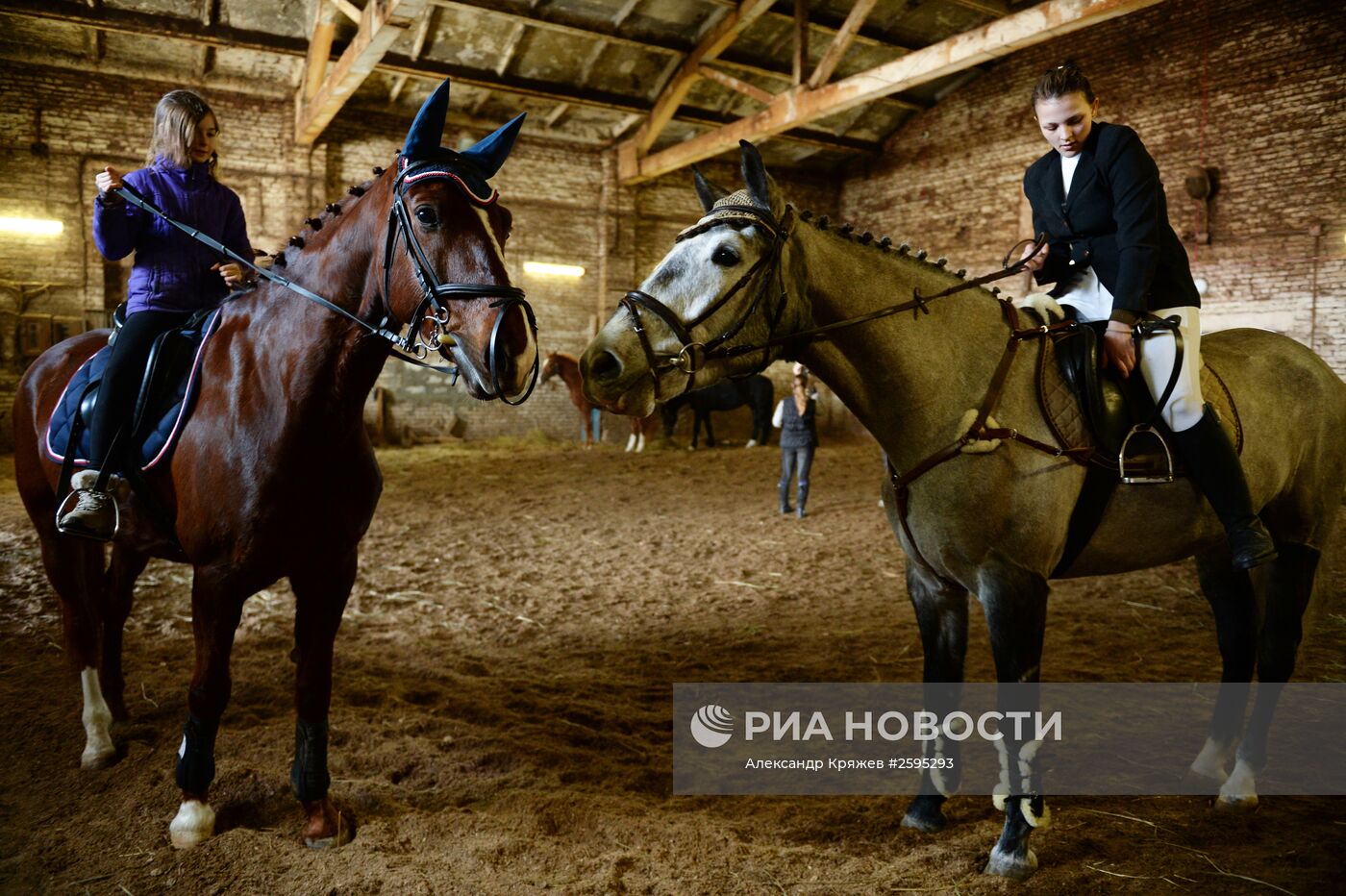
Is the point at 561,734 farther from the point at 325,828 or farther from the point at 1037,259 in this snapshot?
the point at 1037,259

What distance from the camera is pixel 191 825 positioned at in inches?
99.7

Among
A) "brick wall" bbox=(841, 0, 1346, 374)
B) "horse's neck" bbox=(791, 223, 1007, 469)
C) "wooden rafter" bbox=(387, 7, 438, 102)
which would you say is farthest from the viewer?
"wooden rafter" bbox=(387, 7, 438, 102)

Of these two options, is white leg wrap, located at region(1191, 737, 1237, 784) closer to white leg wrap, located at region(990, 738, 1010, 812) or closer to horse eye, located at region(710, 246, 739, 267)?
white leg wrap, located at region(990, 738, 1010, 812)

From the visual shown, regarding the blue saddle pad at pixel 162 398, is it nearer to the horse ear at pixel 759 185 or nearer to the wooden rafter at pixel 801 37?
the horse ear at pixel 759 185

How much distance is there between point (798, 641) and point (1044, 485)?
2764 millimetres

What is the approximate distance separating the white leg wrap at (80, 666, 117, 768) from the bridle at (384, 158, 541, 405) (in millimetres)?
2133

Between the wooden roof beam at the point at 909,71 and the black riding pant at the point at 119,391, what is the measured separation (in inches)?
219

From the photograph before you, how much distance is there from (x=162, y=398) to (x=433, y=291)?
1202 mm

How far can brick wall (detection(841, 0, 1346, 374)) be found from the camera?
36.5ft

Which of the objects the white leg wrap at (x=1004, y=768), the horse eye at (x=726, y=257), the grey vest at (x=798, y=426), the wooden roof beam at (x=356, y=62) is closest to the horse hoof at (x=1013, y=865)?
the white leg wrap at (x=1004, y=768)

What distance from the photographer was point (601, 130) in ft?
53.8

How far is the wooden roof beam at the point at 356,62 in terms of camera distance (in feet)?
29.7

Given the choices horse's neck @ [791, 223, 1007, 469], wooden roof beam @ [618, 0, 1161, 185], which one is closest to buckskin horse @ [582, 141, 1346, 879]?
horse's neck @ [791, 223, 1007, 469]

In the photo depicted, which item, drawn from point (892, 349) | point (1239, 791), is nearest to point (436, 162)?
point (892, 349)
